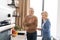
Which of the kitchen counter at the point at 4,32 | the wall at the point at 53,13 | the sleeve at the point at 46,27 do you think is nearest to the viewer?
the kitchen counter at the point at 4,32

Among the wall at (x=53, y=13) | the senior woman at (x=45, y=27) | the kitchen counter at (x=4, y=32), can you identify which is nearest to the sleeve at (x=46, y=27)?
the senior woman at (x=45, y=27)

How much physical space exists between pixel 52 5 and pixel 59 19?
25.4 inches

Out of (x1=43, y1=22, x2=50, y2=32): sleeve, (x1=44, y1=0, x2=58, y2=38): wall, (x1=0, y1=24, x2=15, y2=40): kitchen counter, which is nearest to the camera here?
(x1=0, y1=24, x2=15, y2=40): kitchen counter

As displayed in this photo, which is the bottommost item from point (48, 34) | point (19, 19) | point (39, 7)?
point (48, 34)

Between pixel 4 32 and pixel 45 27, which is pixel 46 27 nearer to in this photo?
pixel 45 27

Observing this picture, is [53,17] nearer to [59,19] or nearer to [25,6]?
[59,19]

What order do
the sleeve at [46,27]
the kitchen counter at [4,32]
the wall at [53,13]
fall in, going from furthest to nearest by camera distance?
1. the wall at [53,13]
2. the sleeve at [46,27]
3. the kitchen counter at [4,32]

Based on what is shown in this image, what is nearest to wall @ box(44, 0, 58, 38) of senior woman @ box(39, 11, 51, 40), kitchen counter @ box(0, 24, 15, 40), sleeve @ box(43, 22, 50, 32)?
senior woman @ box(39, 11, 51, 40)

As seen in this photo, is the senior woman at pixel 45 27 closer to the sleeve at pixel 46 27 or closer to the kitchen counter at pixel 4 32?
the sleeve at pixel 46 27

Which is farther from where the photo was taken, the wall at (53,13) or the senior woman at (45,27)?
the wall at (53,13)

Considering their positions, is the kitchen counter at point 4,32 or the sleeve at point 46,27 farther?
the sleeve at point 46,27

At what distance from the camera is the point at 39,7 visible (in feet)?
20.3

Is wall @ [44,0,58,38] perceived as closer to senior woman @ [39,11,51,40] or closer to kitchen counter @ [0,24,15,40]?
senior woman @ [39,11,51,40]

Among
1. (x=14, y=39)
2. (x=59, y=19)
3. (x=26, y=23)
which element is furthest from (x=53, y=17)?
(x=14, y=39)
